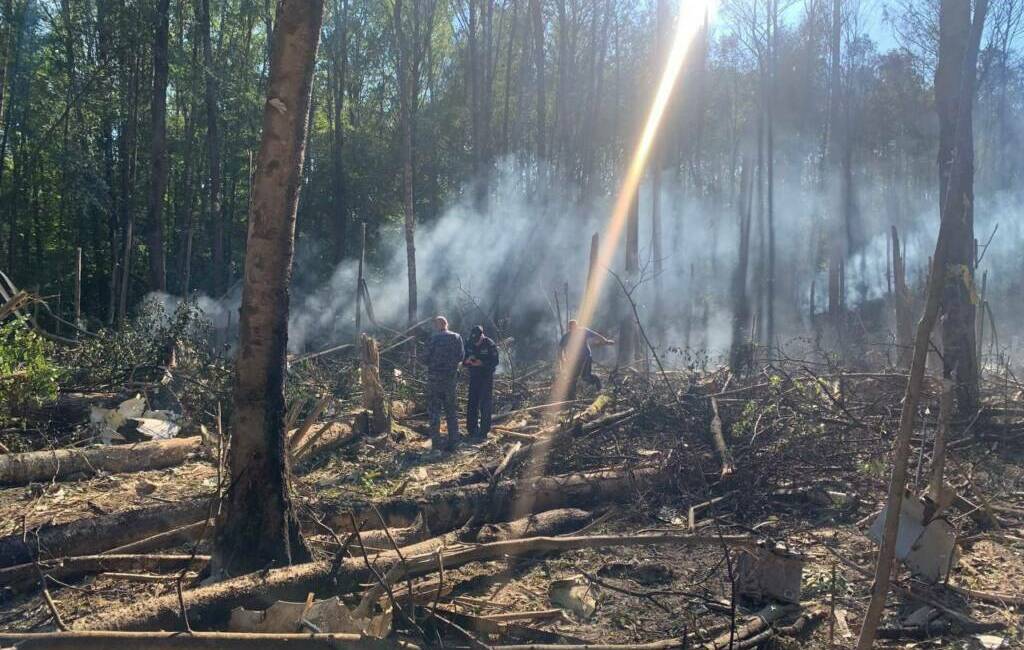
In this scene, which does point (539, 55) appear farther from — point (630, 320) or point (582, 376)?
point (582, 376)

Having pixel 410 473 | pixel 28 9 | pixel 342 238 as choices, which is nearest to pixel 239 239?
pixel 342 238

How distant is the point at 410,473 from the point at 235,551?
4058 mm

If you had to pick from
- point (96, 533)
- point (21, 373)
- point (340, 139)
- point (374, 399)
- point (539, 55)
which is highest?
point (539, 55)

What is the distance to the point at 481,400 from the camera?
10.5 m

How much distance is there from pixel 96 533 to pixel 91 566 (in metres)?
0.30

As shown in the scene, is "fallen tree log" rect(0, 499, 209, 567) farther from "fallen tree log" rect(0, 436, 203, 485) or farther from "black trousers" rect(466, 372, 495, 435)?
"black trousers" rect(466, 372, 495, 435)

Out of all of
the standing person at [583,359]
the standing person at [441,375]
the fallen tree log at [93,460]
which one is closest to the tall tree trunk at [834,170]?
the standing person at [583,359]

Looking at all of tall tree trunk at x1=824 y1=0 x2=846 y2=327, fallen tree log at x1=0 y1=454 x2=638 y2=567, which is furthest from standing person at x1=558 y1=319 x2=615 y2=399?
tall tree trunk at x1=824 y1=0 x2=846 y2=327

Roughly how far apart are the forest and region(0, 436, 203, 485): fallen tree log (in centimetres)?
3

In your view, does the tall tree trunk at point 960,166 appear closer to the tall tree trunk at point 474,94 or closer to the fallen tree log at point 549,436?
the fallen tree log at point 549,436

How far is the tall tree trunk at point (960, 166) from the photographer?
9.16 m

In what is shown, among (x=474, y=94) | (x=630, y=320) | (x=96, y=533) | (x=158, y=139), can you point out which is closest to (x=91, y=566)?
(x=96, y=533)

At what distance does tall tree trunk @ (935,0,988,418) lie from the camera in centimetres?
916

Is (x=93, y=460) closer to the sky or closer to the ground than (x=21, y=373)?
closer to the ground
